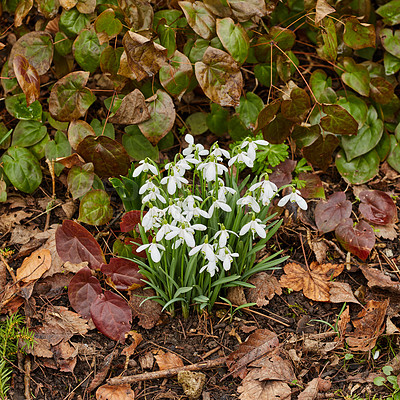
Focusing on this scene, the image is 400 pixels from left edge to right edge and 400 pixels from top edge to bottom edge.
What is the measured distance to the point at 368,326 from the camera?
198 cm

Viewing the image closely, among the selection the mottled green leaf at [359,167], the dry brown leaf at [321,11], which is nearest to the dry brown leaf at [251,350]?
the mottled green leaf at [359,167]

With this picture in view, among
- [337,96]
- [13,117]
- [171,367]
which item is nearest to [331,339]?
[171,367]

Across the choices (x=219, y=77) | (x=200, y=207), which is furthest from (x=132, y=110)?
(x=200, y=207)

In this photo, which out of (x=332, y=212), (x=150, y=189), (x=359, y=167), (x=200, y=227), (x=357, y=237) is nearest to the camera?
(x=200, y=227)

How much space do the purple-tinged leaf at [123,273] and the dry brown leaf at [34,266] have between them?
34 centimetres

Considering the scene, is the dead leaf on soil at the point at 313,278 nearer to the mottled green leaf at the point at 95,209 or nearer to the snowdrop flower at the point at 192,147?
the snowdrop flower at the point at 192,147

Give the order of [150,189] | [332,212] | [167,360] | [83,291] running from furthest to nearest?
[332,212] < [83,291] < [167,360] < [150,189]

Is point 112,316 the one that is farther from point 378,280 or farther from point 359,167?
point 359,167

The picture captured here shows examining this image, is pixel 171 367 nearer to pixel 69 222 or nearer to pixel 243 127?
pixel 69 222

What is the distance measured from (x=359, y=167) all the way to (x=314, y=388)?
4.46 ft

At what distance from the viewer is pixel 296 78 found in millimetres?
2928

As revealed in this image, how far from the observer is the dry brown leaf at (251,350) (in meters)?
1.85

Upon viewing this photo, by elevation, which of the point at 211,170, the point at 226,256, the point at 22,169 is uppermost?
the point at 211,170

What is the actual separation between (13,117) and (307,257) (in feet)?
6.22
